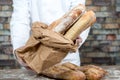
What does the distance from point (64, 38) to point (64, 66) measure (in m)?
0.25

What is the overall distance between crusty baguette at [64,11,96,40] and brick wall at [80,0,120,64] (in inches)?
74.5

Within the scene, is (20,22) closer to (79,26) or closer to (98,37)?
(79,26)

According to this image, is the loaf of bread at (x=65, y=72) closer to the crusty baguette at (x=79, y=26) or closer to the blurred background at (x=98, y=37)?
the crusty baguette at (x=79, y=26)

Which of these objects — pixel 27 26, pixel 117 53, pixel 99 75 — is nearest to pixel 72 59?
pixel 27 26

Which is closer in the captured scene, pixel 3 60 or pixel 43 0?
pixel 43 0

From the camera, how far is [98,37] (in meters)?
4.04

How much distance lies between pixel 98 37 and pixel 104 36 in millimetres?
63

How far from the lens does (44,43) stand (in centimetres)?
199

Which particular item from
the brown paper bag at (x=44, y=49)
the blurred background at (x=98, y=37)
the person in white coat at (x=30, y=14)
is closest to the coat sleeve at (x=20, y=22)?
the person in white coat at (x=30, y=14)

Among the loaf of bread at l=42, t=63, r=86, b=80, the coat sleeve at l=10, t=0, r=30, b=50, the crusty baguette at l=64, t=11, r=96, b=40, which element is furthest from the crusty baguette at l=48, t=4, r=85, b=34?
the coat sleeve at l=10, t=0, r=30, b=50

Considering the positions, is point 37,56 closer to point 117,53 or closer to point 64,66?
point 64,66

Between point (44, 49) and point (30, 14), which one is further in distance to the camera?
point (30, 14)

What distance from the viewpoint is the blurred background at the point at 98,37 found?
3.96 metres

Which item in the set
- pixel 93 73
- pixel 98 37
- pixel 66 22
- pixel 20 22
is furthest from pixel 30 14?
pixel 98 37
